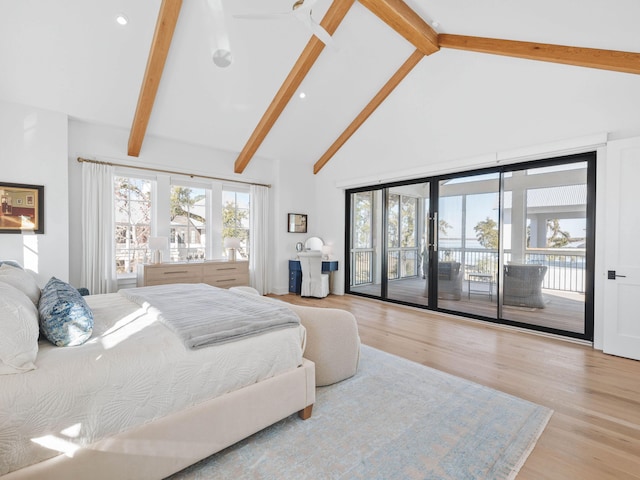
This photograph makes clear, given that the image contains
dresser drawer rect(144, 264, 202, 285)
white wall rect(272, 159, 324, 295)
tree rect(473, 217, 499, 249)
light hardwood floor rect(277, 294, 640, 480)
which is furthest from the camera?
white wall rect(272, 159, 324, 295)

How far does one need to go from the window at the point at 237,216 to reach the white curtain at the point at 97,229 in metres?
1.79

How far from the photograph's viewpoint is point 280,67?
417cm

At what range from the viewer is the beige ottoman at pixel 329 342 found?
2336 millimetres

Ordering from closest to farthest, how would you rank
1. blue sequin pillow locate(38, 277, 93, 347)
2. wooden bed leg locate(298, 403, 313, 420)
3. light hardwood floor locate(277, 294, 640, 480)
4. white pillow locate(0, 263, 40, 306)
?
blue sequin pillow locate(38, 277, 93, 347) → light hardwood floor locate(277, 294, 640, 480) → white pillow locate(0, 263, 40, 306) → wooden bed leg locate(298, 403, 313, 420)

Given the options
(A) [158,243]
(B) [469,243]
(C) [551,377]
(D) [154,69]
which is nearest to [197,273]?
(A) [158,243]

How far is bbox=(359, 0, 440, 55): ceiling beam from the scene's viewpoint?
11.2 feet

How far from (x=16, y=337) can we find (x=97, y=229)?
3.60m

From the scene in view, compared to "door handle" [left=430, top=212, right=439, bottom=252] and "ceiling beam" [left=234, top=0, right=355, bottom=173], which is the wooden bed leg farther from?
"ceiling beam" [left=234, top=0, right=355, bottom=173]

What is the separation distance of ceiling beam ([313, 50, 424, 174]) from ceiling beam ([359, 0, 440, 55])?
0.90 feet

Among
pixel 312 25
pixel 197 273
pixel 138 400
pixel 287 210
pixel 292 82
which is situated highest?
pixel 292 82

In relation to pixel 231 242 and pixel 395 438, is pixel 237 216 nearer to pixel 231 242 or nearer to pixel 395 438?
pixel 231 242

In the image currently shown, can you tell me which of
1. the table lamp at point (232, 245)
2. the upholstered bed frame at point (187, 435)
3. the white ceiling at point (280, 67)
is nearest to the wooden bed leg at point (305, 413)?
the upholstered bed frame at point (187, 435)

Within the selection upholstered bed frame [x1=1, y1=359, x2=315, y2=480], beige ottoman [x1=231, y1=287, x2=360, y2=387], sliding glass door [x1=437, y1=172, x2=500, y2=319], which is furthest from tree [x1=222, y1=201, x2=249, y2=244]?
upholstered bed frame [x1=1, y1=359, x2=315, y2=480]

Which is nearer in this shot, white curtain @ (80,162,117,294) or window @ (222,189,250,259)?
Result: white curtain @ (80,162,117,294)
